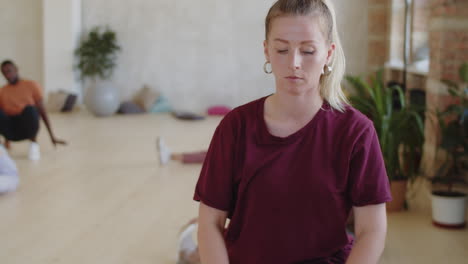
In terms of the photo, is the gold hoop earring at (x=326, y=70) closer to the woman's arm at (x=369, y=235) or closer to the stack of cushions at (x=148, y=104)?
the woman's arm at (x=369, y=235)

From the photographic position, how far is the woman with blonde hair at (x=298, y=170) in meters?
1.51

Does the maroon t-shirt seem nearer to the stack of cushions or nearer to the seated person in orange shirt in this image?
the seated person in orange shirt

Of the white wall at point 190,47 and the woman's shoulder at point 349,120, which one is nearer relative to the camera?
the woman's shoulder at point 349,120

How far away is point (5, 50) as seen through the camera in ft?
30.9

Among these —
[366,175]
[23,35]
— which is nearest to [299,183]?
[366,175]

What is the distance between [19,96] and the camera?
5648 mm

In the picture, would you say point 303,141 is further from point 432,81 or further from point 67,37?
point 67,37

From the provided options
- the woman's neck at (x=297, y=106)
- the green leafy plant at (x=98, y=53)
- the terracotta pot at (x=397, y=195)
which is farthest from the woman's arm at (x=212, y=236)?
the green leafy plant at (x=98, y=53)

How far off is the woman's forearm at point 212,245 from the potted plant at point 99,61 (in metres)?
6.74

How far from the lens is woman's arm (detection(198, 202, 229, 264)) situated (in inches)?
61.6

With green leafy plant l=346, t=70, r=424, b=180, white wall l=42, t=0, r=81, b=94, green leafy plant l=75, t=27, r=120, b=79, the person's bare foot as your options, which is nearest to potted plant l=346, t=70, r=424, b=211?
green leafy plant l=346, t=70, r=424, b=180

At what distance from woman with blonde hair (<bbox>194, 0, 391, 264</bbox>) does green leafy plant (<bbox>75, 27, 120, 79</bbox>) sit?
731 cm

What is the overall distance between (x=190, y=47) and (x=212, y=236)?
24.1 ft

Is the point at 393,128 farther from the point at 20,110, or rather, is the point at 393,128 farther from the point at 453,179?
the point at 20,110
